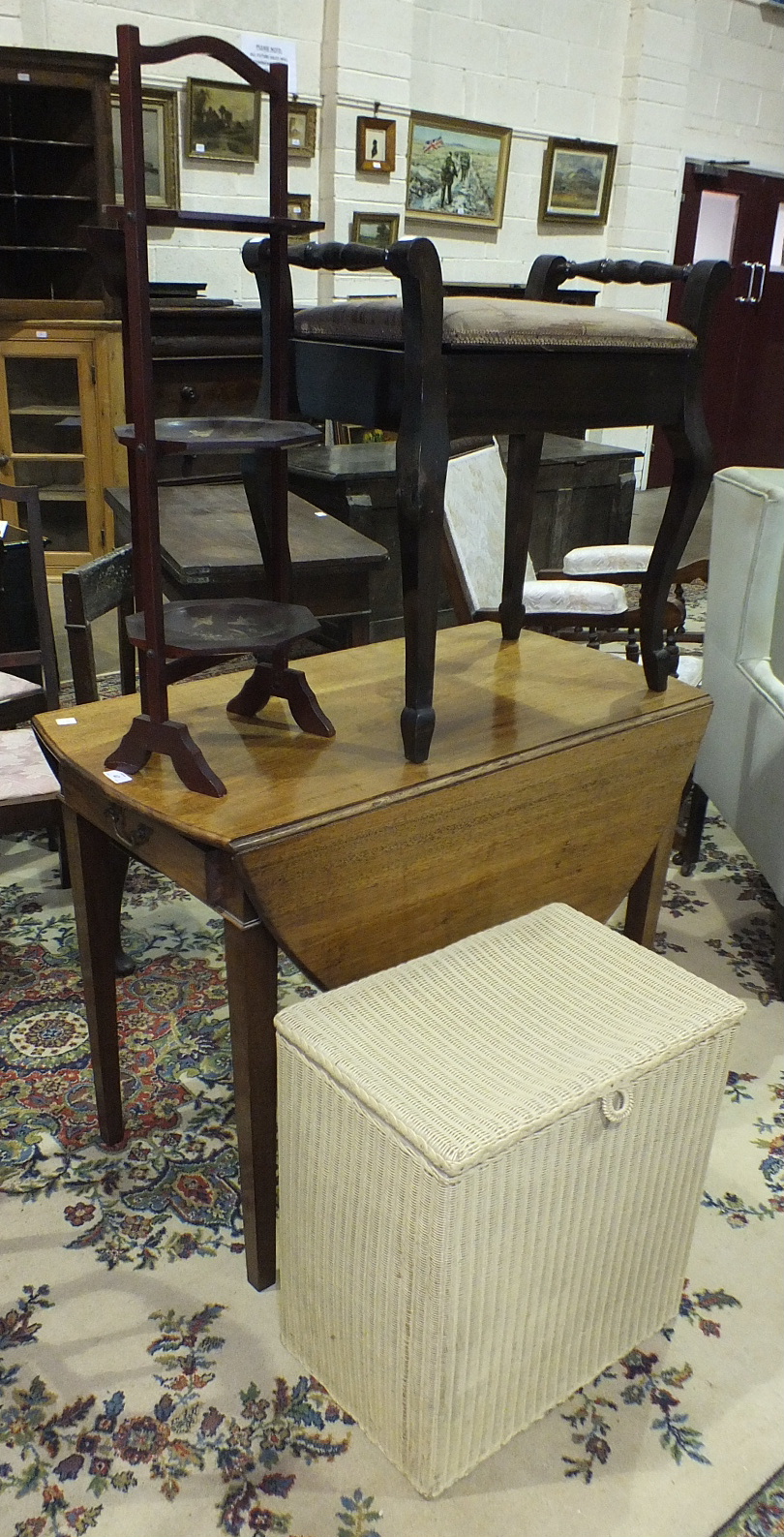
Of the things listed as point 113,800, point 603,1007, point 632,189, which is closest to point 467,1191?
point 603,1007

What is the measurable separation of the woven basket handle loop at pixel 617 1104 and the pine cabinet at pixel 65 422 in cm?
418

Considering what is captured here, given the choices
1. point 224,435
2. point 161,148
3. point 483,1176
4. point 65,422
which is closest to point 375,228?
point 161,148

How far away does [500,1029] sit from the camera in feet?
4.58

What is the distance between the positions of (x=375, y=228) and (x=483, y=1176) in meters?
5.54

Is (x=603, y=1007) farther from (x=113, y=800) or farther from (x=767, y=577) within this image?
(x=767, y=577)

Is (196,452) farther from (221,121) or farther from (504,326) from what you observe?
(221,121)

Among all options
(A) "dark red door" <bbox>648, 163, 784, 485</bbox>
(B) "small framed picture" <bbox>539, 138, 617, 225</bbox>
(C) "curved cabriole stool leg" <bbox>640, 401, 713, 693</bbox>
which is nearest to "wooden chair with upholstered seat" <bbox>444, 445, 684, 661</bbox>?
(C) "curved cabriole stool leg" <bbox>640, 401, 713, 693</bbox>

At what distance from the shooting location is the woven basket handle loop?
1.30 m

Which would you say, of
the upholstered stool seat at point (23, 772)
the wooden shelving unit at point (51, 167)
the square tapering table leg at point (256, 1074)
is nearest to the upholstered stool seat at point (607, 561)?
the upholstered stool seat at point (23, 772)

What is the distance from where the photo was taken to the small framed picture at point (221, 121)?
16.6 feet

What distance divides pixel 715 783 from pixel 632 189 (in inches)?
211

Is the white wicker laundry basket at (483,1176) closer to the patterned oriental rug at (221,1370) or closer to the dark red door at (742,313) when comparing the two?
the patterned oriental rug at (221,1370)

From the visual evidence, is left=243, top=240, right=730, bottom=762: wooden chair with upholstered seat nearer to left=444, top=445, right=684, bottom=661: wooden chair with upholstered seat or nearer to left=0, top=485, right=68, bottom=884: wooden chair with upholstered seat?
left=0, top=485, right=68, bottom=884: wooden chair with upholstered seat

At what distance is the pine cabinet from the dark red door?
410 cm
